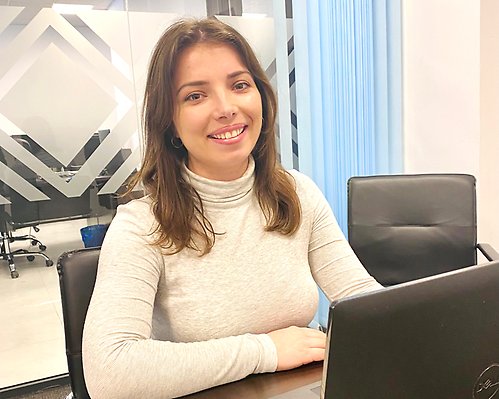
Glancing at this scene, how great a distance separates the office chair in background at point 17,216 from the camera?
243cm

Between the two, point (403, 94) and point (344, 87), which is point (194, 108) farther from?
point (403, 94)

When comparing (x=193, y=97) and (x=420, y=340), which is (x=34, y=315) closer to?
(x=193, y=97)

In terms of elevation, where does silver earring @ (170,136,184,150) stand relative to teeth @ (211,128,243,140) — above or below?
below

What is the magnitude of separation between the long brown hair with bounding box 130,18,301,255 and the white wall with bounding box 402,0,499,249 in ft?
4.87

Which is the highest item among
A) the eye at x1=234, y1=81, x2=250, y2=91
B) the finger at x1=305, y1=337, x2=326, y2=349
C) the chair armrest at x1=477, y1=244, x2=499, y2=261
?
the eye at x1=234, y1=81, x2=250, y2=91

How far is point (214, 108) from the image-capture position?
1150 millimetres

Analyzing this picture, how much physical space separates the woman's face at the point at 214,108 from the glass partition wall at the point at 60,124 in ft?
4.02

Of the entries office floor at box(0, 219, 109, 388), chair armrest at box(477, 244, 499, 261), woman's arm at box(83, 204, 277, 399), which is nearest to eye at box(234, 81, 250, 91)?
woman's arm at box(83, 204, 277, 399)

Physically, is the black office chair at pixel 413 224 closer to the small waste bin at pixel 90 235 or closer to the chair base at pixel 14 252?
the small waste bin at pixel 90 235

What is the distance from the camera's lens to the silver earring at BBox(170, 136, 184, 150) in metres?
1.21

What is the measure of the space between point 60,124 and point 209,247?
1614mm

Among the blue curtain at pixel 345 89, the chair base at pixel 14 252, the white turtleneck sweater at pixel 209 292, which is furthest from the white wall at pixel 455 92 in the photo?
the chair base at pixel 14 252

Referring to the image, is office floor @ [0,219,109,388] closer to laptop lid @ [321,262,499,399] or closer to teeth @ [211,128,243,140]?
teeth @ [211,128,243,140]

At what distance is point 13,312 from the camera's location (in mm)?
2709
